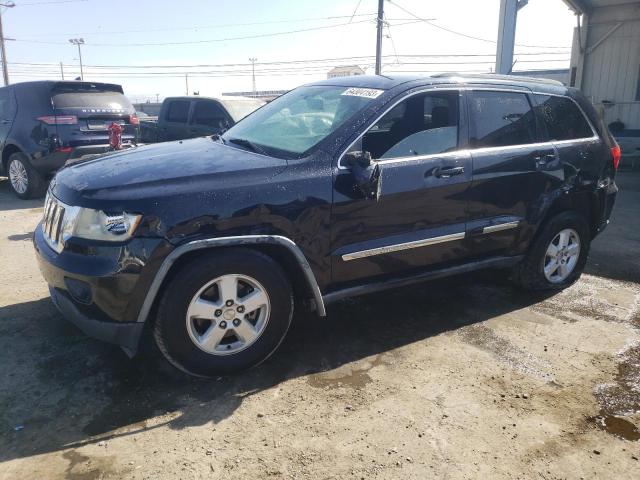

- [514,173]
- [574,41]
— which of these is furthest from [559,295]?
[574,41]

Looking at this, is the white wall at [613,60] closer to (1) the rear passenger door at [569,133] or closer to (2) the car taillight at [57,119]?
(1) the rear passenger door at [569,133]

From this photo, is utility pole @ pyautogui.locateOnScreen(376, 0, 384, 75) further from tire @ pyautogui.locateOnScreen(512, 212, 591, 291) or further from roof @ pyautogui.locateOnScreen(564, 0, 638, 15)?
tire @ pyautogui.locateOnScreen(512, 212, 591, 291)

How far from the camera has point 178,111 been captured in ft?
32.6

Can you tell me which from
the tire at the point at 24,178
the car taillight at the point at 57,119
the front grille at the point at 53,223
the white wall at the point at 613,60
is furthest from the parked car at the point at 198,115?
the white wall at the point at 613,60

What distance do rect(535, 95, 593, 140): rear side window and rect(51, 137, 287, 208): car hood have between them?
8.01ft

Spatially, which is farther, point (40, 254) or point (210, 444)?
point (40, 254)

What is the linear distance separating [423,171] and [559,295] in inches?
80.1

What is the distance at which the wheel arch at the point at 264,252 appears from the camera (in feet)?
9.32

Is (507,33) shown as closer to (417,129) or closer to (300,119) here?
(417,129)

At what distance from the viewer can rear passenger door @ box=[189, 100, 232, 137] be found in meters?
9.20

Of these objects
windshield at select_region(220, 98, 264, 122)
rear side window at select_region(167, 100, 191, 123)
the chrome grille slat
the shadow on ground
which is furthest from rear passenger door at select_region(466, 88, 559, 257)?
rear side window at select_region(167, 100, 191, 123)

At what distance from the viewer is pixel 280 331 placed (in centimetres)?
327

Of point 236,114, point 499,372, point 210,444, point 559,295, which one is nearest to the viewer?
point 210,444

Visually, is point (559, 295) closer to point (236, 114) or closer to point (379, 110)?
point (379, 110)
